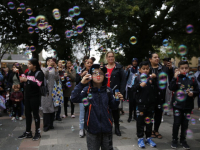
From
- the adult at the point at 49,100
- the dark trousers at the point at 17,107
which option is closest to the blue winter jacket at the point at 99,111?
the adult at the point at 49,100

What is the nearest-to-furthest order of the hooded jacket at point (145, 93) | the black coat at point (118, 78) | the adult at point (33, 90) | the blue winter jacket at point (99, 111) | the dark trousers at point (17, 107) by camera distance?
the blue winter jacket at point (99, 111)
the hooded jacket at point (145, 93)
the adult at point (33, 90)
the black coat at point (118, 78)
the dark trousers at point (17, 107)

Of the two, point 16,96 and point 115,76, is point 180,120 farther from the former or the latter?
point 16,96

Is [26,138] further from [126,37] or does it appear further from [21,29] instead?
[126,37]

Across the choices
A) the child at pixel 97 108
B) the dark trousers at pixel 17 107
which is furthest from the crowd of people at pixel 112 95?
the dark trousers at pixel 17 107

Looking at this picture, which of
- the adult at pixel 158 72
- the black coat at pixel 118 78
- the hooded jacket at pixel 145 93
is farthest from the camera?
the black coat at pixel 118 78

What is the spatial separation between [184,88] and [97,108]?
7.66 feet

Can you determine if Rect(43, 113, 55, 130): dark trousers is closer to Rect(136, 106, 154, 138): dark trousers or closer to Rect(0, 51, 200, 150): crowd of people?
Rect(0, 51, 200, 150): crowd of people

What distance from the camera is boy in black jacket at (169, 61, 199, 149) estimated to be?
14.1 ft

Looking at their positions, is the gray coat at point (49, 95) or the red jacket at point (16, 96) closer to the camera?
the gray coat at point (49, 95)

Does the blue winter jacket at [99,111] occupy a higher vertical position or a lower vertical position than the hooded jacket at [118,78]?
lower

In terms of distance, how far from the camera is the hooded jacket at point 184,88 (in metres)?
4.30

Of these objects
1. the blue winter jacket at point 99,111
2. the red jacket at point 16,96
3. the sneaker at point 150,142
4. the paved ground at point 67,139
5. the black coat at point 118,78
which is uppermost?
the black coat at point 118,78

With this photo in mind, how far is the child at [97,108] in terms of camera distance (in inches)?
116

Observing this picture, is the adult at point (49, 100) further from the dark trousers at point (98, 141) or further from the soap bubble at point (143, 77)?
the dark trousers at point (98, 141)
